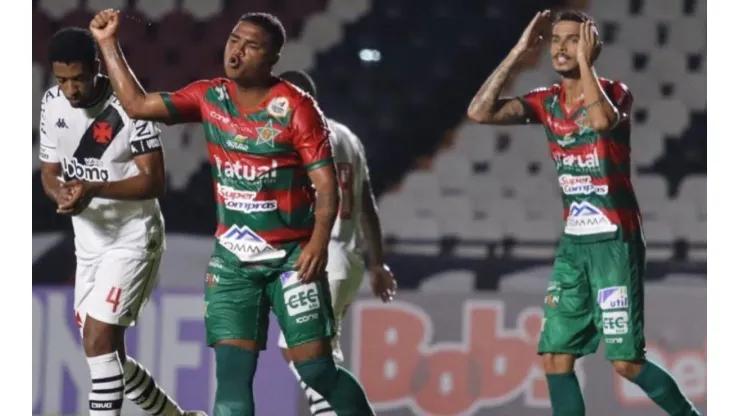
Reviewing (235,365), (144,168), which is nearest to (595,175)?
(235,365)

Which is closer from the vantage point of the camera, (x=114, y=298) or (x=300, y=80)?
(x=114, y=298)

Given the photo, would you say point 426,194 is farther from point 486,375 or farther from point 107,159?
point 107,159

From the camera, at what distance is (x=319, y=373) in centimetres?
371

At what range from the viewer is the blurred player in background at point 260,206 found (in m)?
3.65

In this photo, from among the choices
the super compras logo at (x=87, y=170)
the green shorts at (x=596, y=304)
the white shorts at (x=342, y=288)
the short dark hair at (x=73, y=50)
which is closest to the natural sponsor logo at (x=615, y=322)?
the green shorts at (x=596, y=304)

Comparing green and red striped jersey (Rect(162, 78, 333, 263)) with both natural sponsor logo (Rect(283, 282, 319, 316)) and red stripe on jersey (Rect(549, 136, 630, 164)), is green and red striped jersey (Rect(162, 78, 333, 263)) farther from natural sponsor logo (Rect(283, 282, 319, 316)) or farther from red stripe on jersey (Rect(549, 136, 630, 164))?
red stripe on jersey (Rect(549, 136, 630, 164))

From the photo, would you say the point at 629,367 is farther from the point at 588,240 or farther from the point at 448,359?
the point at 448,359

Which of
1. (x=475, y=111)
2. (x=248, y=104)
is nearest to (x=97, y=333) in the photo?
(x=248, y=104)

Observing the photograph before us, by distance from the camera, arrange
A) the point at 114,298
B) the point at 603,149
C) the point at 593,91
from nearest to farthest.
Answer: the point at 593,91 → the point at 114,298 → the point at 603,149

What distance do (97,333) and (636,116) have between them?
11.7 ft

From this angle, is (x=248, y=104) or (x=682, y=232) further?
(x=682, y=232)

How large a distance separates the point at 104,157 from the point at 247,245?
83 cm
